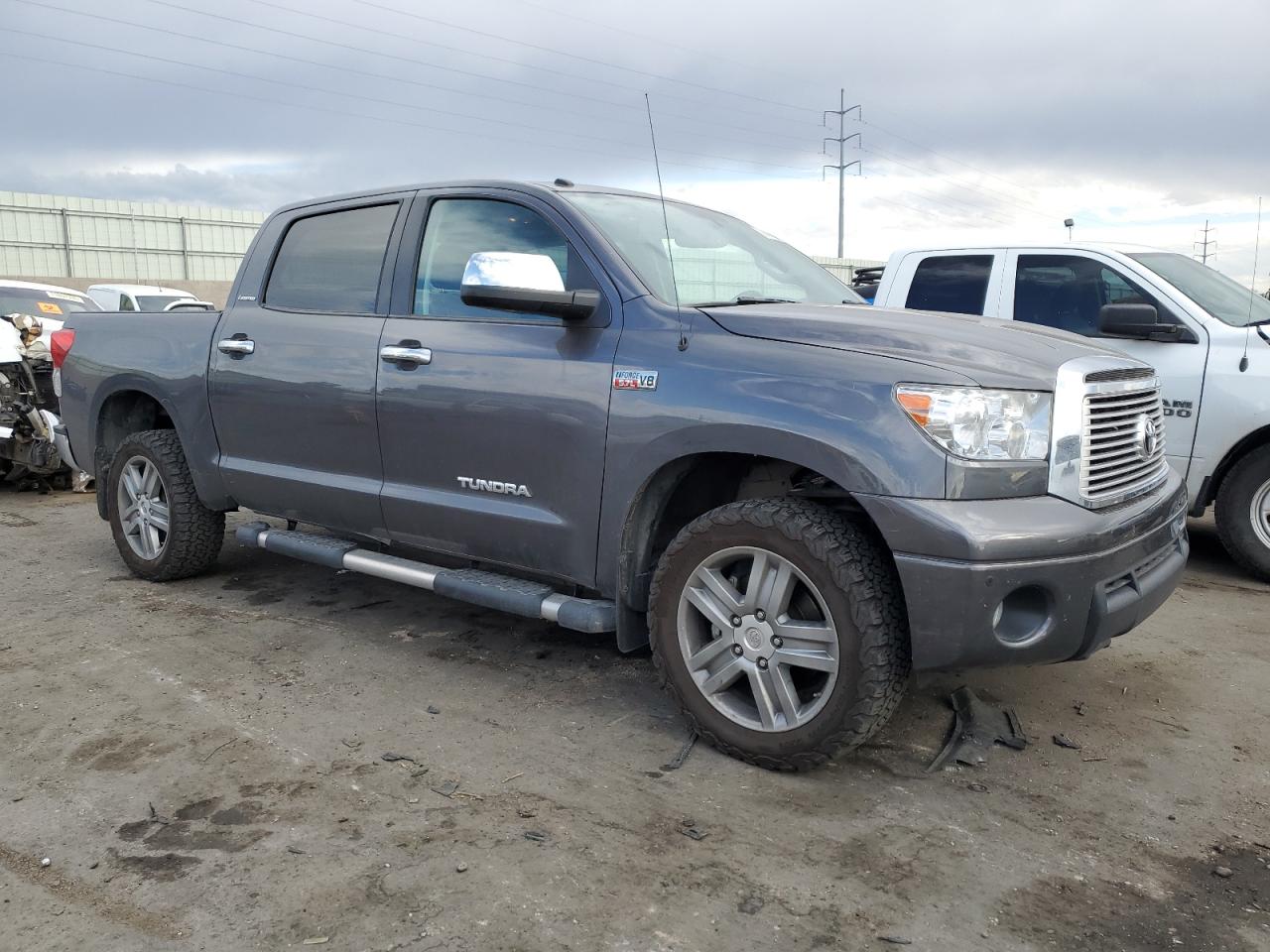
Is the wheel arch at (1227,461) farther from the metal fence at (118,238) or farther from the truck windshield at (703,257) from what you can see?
the metal fence at (118,238)

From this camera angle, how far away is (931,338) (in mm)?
3189

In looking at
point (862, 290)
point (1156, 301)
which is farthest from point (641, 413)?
point (862, 290)

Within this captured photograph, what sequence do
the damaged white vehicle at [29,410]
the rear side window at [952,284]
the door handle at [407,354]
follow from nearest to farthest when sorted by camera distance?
the door handle at [407,354] < the rear side window at [952,284] < the damaged white vehicle at [29,410]

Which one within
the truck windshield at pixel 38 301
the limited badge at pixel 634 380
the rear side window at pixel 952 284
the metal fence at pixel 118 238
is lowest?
the limited badge at pixel 634 380

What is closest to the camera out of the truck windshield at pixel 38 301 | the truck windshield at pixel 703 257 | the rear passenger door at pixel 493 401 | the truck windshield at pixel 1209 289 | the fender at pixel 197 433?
the rear passenger door at pixel 493 401

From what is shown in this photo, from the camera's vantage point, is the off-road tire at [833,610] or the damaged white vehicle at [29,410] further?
the damaged white vehicle at [29,410]

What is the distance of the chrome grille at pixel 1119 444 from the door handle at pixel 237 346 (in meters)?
3.56

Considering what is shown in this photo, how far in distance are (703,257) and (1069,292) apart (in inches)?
128

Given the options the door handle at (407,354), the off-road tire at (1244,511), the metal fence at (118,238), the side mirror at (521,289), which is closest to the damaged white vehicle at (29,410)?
the door handle at (407,354)

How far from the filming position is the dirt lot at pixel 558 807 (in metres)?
2.52

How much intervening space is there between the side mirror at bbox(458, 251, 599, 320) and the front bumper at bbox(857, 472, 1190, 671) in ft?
4.03

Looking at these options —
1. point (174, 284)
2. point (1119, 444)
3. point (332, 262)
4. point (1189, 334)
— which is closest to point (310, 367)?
point (332, 262)

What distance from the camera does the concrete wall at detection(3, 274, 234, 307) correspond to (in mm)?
25875

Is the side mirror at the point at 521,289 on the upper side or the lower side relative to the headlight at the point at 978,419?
upper
